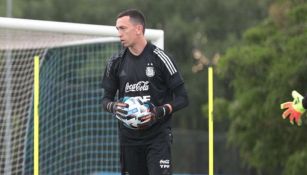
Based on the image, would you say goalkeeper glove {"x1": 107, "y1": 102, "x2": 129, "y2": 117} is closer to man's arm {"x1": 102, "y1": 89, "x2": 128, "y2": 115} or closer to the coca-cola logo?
man's arm {"x1": 102, "y1": 89, "x2": 128, "y2": 115}

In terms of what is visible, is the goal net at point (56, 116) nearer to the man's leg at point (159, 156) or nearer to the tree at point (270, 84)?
the man's leg at point (159, 156)

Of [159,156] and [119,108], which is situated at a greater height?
[119,108]

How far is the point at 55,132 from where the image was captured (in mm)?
13180

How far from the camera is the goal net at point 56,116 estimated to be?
41.6 ft

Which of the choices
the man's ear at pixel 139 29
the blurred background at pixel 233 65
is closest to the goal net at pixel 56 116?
the man's ear at pixel 139 29

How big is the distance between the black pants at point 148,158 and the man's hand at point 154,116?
0.75ft

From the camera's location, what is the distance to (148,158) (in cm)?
790

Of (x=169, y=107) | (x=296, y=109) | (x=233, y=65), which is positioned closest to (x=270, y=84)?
(x=233, y=65)

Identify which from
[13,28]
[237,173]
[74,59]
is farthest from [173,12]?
[13,28]

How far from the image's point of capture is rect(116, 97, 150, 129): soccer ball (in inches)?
302

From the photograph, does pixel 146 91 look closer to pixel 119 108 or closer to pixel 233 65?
pixel 119 108

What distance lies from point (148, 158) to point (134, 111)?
0.51m

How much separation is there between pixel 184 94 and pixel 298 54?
9.22 metres

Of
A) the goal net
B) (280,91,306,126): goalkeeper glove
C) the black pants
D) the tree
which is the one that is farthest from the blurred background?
the black pants
